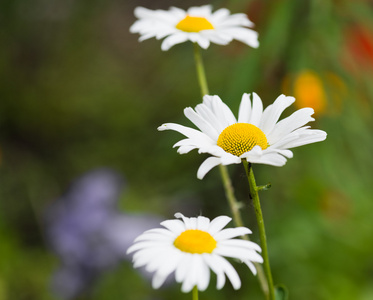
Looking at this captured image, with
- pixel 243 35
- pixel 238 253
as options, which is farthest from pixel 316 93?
pixel 238 253

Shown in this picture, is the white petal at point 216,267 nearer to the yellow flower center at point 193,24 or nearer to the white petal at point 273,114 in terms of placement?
the white petal at point 273,114

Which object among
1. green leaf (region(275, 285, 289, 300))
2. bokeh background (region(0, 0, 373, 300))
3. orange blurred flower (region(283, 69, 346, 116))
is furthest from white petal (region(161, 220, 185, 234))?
orange blurred flower (region(283, 69, 346, 116))

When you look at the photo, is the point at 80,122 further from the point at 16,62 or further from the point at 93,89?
the point at 16,62

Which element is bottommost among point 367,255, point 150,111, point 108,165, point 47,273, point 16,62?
point 367,255

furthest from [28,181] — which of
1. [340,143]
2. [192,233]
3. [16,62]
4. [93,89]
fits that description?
[192,233]

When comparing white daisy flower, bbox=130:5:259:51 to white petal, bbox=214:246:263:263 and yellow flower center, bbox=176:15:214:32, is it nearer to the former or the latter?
yellow flower center, bbox=176:15:214:32

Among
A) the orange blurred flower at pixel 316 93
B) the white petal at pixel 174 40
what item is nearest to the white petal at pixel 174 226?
the white petal at pixel 174 40
